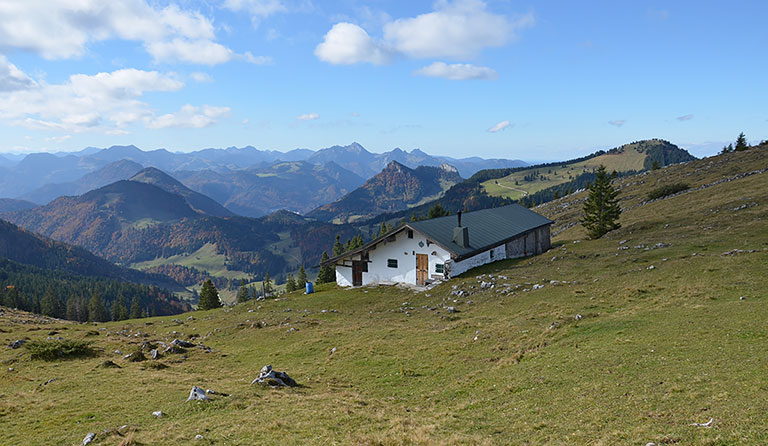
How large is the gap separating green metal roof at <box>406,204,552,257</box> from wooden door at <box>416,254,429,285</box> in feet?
9.88

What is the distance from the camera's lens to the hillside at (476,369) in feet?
40.2

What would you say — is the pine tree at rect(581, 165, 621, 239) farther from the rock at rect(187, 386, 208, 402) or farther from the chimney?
the rock at rect(187, 386, 208, 402)

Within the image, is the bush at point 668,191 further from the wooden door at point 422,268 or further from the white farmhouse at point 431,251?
the wooden door at point 422,268

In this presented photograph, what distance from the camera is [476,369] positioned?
760 inches

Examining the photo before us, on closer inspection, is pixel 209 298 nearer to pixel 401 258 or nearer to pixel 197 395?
pixel 401 258

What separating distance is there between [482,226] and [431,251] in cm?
1204

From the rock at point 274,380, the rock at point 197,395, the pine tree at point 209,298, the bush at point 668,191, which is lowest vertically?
the pine tree at point 209,298

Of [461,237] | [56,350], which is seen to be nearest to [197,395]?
[56,350]

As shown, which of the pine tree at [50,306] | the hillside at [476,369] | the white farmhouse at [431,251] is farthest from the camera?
the pine tree at [50,306]

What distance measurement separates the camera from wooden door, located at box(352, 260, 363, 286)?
173 ft

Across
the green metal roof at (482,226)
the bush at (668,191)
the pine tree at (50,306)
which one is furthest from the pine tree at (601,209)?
the pine tree at (50,306)

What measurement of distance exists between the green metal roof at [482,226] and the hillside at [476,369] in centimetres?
872

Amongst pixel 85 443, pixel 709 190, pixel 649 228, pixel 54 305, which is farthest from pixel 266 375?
pixel 54 305

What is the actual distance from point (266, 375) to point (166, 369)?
8226 millimetres
